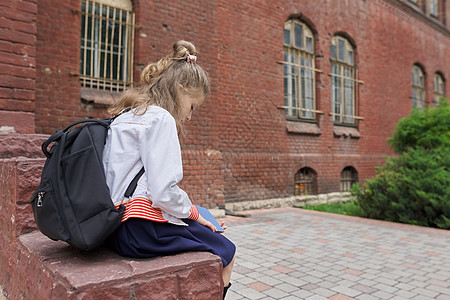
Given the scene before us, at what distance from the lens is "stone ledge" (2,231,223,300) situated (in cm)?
135

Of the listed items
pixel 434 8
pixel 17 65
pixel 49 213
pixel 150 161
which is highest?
pixel 434 8

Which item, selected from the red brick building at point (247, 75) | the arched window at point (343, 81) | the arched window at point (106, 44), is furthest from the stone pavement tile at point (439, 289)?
the arched window at point (343, 81)

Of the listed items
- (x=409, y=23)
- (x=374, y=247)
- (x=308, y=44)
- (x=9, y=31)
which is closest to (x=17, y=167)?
(x=9, y=31)

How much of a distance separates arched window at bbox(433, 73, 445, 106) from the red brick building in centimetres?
250

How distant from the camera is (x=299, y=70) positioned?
9.13m

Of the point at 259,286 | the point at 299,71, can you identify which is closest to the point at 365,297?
the point at 259,286

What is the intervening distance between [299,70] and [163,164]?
26.9 ft

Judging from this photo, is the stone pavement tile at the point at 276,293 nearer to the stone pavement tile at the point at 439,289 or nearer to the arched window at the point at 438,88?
the stone pavement tile at the point at 439,289

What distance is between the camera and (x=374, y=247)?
4.74 m

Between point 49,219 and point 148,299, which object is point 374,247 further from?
point 49,219

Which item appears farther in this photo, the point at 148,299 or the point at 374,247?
the point at 374,247

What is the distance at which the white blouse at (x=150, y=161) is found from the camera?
1.52m

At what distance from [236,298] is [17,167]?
1899 millimetres

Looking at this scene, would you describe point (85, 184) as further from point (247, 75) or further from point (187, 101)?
point (247, 75)
